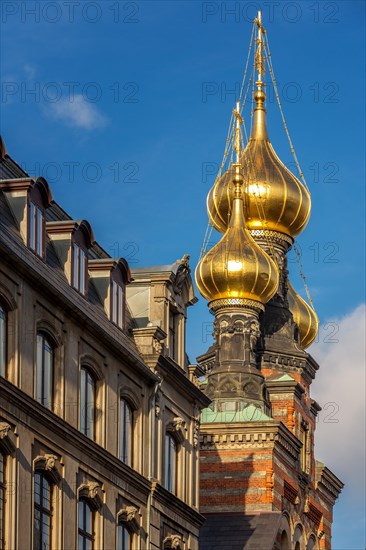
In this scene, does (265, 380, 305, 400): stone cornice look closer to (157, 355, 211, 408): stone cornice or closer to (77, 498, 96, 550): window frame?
(157, 355, 211, 408): stone cornice

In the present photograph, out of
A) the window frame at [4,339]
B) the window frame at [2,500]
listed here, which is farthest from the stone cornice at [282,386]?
the window frame at [2,500]

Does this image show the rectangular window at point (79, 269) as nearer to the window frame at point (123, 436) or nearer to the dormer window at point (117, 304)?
the dormer window at point (117, 304)

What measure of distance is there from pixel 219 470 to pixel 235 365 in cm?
548

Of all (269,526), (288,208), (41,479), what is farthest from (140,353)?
(288,208)

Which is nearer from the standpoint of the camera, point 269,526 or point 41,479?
point 41,479

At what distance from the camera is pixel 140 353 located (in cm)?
4444

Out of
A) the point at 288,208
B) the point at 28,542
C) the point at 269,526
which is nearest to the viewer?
the point at 28,542

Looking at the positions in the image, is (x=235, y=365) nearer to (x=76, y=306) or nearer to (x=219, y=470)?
(x=219, y=470)

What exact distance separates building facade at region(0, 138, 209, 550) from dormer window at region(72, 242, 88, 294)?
0.13ft

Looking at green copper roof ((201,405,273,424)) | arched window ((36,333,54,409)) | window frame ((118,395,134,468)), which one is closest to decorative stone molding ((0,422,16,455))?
arched window ((36,333,54,409))

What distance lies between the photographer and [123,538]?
4222 centimetres

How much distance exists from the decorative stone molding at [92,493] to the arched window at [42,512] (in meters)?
1.54

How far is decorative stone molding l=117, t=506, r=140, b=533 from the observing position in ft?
137

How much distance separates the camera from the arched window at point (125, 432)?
4259 centimetres
